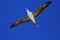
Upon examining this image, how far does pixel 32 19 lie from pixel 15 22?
1.09m

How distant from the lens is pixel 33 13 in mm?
22641

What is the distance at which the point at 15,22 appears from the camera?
2317cm

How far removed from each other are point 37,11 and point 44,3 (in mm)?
549

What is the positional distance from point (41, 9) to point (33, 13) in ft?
1.42

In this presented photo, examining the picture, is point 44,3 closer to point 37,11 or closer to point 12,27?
point 37,11

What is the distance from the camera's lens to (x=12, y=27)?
23156 mm

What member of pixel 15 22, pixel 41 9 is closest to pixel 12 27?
pixel 15 22

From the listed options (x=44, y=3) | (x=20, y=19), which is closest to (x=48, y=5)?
(x=44, y=3)

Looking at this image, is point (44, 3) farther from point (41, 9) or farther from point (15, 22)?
point (15, 22)

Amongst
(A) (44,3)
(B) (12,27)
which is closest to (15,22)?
(B) (12,27)

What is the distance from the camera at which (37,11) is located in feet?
74.4

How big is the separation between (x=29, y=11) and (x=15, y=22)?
1384 millimetres

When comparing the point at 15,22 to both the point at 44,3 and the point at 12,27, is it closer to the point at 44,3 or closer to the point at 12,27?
the point at 12,27

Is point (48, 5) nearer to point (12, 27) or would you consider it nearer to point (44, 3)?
point (44, 3)
